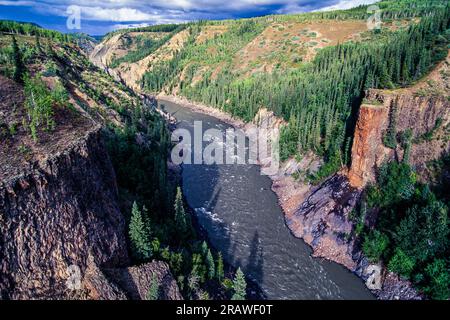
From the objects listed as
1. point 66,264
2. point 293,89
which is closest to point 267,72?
point 293,89

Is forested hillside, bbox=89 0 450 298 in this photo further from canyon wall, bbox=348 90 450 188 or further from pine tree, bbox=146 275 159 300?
pine tree, bbox=146 275 159 300

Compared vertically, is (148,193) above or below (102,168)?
below

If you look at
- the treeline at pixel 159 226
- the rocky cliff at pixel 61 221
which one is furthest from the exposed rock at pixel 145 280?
the treeline at pixel 159 226

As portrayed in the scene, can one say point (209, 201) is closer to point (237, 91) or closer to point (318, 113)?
point (318, 113)

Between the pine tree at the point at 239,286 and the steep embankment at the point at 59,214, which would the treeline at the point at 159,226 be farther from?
the steep embankment at the point at 59,214

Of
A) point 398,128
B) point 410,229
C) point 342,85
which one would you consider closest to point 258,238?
point 410,229

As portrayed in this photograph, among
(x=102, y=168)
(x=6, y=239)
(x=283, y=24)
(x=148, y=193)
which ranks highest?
(x=283, y=24)

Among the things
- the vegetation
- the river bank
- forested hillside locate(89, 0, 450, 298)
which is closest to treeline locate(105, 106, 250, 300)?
the vegetation
